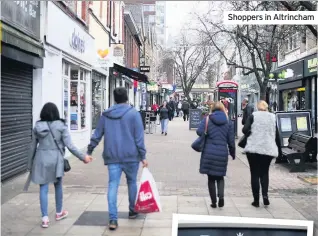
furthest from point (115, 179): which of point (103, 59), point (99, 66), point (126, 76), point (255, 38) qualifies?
point (126, 76)

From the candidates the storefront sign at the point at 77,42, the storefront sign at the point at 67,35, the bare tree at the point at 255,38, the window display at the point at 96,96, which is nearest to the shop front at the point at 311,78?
the bare tree at the point at 255,38

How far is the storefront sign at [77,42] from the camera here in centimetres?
1292

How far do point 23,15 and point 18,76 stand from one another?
1.22 meters

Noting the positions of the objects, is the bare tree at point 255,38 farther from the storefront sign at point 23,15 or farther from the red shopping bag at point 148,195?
the red shopping bag at point 148,195

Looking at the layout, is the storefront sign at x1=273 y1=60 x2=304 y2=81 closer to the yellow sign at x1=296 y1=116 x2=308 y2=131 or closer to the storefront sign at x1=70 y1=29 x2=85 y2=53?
the yellow sign at x1=296 y1=116 x2=308 y2=131

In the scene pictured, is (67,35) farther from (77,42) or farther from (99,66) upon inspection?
(99,66)

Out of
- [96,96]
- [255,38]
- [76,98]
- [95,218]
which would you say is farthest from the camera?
[96,96]

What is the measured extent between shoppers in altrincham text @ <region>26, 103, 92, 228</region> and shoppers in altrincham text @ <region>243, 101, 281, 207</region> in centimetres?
260

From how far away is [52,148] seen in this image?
19.1ft

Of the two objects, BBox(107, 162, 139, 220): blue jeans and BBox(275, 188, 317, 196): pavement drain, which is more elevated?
BBox(107, 162, 139, 220): blue jeans

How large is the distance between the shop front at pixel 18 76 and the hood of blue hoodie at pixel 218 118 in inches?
144

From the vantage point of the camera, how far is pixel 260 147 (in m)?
6.89

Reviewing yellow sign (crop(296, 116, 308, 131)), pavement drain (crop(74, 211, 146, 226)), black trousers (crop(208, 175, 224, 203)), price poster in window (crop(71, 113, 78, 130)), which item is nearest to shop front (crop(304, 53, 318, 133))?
yellow sign (crop(296, 116, 308, 131))

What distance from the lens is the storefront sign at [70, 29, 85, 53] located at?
42.4 feet
